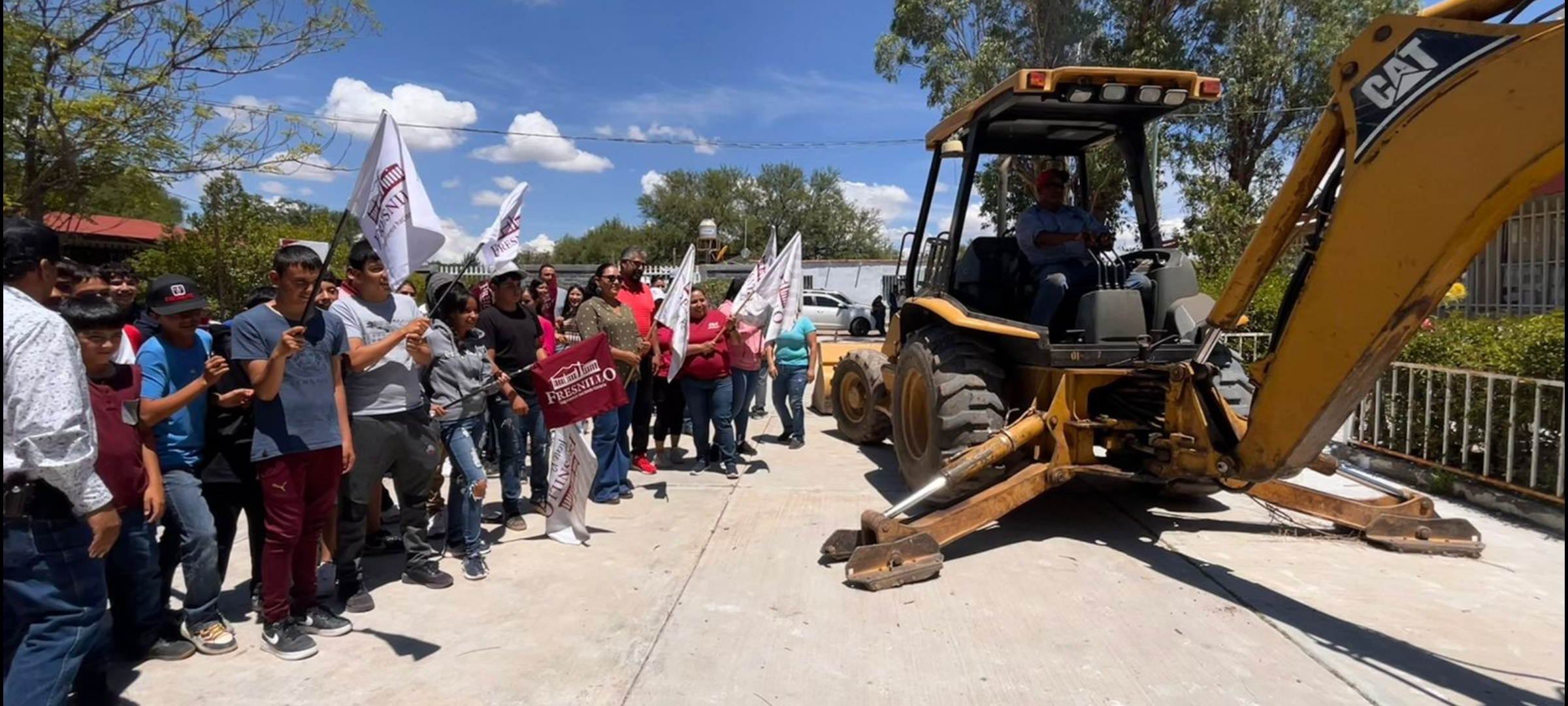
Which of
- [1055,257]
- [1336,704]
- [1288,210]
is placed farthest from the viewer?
[1055,257]

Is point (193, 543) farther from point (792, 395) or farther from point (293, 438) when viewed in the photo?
point (792, 395)

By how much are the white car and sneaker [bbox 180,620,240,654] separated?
24.6 metres

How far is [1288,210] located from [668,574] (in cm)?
341

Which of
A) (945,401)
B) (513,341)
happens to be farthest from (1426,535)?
(513,341)

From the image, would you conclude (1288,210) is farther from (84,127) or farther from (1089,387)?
(84,127)

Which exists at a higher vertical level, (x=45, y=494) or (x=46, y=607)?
(x=45, y=494)

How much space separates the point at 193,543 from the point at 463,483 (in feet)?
4.29

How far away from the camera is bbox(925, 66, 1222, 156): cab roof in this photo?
4641 millimetres

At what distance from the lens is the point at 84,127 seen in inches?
325

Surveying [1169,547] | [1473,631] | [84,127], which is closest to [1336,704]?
[1473,631]

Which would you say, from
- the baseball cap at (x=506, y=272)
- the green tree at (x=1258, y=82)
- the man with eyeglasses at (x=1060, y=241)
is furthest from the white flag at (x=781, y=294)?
the green tree at (x=1258, y=82)

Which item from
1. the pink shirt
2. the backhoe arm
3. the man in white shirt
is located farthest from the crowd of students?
the backhoe arm

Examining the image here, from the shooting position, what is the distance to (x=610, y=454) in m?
6.00

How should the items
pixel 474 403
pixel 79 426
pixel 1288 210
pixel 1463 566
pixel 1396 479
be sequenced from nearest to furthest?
pixel 79 426, pixel 1288 210, pixel 1463 566, pixel 474 403, pixel 1396 479
